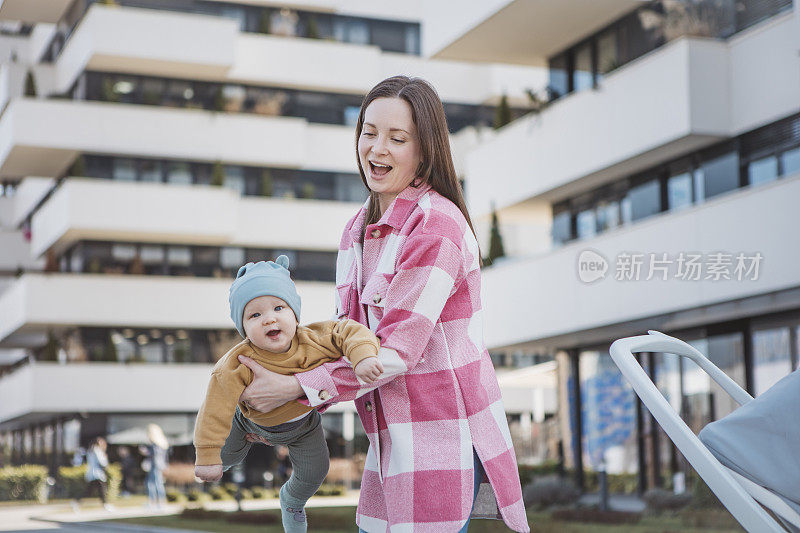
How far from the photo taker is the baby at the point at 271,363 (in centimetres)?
303

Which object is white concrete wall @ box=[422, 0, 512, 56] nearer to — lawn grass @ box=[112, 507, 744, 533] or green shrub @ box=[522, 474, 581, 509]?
Answer: green shrub @ box=[522, 474, 581, 509]

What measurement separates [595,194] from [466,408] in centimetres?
2170

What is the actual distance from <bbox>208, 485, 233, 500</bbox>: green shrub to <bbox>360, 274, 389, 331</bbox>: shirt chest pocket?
2929 cm

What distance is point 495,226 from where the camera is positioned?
86.3 ft

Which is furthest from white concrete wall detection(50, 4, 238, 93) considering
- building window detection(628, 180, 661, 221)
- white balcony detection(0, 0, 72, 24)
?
building window detection(628, 180, 661, 221)

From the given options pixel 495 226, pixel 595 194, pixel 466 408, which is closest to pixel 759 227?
pixel 595 194

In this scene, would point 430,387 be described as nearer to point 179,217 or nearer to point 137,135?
point 179,217

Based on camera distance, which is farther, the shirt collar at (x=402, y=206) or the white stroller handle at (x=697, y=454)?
the shirt collar at (x=402, y=206)

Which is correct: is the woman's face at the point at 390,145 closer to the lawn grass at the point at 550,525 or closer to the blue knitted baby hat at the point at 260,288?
the blue knitted baby hat at the point at 260,288

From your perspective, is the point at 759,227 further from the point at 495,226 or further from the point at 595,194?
the point at 495,226

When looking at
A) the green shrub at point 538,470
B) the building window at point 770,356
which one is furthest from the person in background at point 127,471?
the building window at point 770,356

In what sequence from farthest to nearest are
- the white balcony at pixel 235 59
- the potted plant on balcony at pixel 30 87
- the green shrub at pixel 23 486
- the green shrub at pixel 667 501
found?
the potted plant on balcony at pixel 30 87 < the white balcony at pixel 235 59 < the green shrub at pixel 23 486 < the green shrub at pixel 667 501

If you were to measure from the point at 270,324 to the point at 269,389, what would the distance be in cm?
16

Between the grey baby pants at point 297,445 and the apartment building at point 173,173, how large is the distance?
32.1 meters
